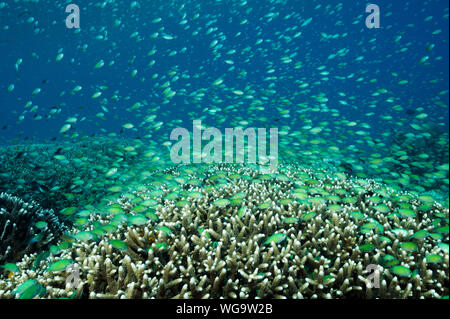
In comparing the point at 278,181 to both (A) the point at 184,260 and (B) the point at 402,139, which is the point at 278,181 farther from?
(B) the point at 402,139

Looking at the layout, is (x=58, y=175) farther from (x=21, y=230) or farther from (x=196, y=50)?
(x=196, y=50)

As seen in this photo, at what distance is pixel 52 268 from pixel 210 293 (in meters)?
1.96

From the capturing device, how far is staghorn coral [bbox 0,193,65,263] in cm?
438

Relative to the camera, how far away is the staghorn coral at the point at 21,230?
4.38 meters

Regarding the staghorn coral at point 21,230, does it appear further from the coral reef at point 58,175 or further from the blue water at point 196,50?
the blue water at point 196,50

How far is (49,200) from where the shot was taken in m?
7.61

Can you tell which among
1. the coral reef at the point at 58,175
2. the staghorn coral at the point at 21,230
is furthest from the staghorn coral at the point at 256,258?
the coral reef at the point at 58,175

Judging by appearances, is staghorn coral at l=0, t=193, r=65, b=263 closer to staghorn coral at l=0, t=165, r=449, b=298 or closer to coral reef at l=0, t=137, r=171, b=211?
staghorn coral at l=0, t=165, r=449, b=298

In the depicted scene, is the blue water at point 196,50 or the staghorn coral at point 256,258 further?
the blue water at point 196,50

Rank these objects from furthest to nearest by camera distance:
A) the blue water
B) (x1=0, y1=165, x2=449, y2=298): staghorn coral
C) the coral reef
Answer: the blue water
the coral reef
(x1=0, y1=165, x2=449, y2=298): staghorn coral

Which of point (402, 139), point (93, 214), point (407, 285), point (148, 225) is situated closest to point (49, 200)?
point (93, 214)

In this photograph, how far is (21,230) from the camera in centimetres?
477

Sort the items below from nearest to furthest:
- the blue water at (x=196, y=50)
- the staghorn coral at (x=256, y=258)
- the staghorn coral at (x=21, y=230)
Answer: the staghorn coral at (x=256, y=258) → the staghorn coral at (x=21, y=230) → the blue water at (x=196, y=50)

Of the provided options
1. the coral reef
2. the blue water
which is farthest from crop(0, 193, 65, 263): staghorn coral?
the blue water
